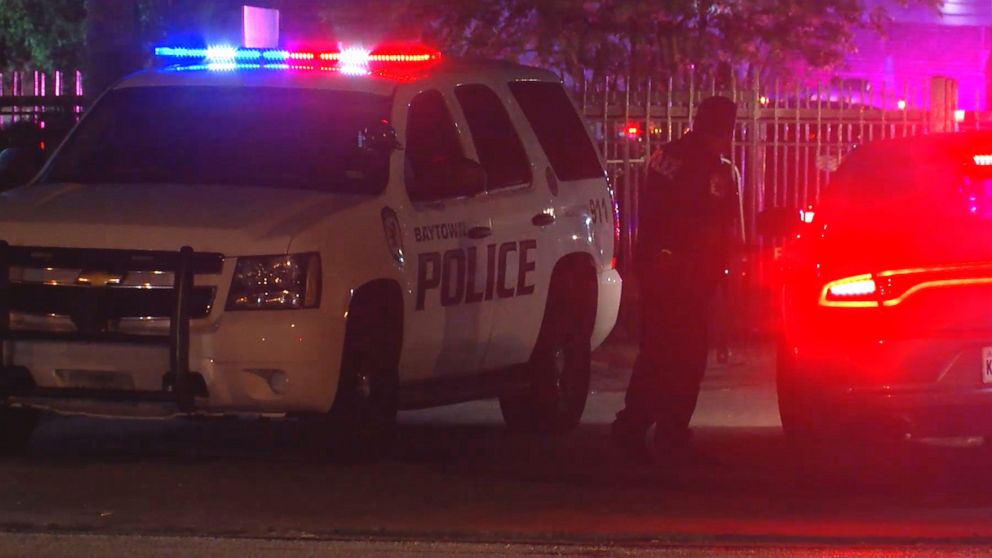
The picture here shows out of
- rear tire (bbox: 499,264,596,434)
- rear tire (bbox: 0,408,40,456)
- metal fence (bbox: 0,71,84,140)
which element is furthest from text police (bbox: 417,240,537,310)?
metal fence (bbox: 0,71,84,140)

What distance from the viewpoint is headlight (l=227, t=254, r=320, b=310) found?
766cm

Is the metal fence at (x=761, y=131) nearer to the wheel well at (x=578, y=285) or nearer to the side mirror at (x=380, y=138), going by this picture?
the wheel well at (x=578, y=285)

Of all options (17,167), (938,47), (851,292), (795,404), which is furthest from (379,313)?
(938,47)

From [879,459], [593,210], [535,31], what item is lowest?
[879,459]

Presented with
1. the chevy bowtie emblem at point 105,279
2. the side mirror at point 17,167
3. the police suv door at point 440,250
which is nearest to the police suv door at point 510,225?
the police suv door at point 440,250

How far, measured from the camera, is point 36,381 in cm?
788

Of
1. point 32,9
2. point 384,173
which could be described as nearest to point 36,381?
point 384,173

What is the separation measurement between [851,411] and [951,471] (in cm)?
86

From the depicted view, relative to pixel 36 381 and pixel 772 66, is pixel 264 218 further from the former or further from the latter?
pixel 772 66

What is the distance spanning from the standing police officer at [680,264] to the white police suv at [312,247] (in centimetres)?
76

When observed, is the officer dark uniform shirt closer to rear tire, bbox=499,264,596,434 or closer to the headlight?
rear tire, bbox=499,264,596,434

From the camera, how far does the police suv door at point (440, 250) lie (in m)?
8.46

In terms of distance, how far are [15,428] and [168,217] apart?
4.68 ft

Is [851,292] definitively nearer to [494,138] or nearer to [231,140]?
[494,138]
